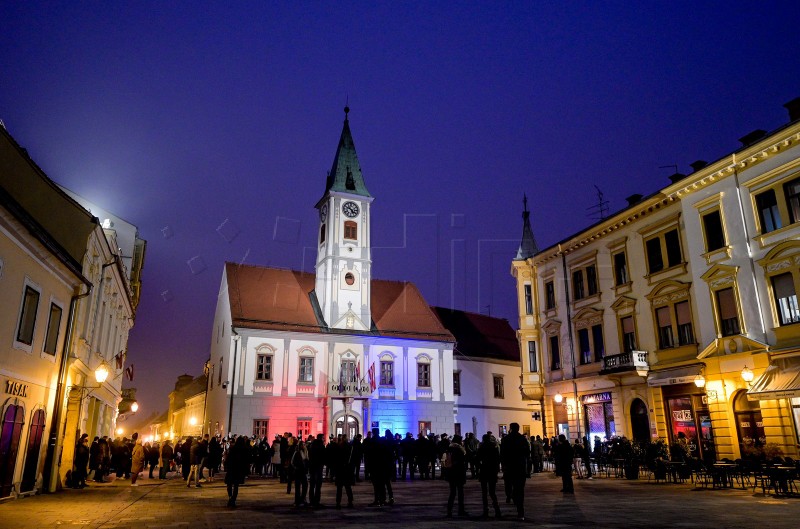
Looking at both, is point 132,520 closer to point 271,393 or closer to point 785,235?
point 785,235

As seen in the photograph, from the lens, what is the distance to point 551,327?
33.6 meters

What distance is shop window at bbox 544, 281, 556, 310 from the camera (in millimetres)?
33875

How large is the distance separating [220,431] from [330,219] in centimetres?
1741

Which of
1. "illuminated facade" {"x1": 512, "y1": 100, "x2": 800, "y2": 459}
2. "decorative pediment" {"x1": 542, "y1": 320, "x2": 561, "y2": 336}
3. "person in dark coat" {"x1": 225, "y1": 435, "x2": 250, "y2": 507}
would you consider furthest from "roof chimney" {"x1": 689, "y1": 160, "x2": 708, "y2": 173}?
"person in dark coat" {"x1": 225, "y1": 435, "x2": 250, "y2": 507}

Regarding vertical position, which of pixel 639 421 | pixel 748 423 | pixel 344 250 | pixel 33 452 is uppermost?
pixel 344 250

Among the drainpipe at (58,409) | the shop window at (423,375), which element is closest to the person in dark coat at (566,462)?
the drainpipe at (58,409)

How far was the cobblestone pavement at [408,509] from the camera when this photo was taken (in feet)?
37.4

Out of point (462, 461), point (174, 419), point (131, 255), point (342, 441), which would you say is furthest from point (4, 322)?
point (174, 419)

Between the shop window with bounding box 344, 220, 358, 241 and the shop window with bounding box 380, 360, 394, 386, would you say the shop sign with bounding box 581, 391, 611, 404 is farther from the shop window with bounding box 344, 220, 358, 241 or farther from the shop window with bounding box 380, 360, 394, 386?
the shop window with bounding box 344, 220, 358, 241

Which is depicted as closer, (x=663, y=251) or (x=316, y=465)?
(x=316, y=465)

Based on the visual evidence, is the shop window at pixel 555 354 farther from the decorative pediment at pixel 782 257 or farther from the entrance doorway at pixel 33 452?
the entrance doorway at pixel 33 452

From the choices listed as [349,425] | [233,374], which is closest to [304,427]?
[349,425]

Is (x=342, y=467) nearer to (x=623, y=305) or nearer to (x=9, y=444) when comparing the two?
(x=9, y=444)

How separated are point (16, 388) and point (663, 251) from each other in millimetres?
25298
